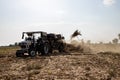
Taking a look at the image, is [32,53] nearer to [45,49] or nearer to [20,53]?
[20,53]

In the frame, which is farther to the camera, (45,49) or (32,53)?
(45,49)

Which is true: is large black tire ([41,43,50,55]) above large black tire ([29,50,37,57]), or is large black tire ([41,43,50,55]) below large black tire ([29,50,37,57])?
above

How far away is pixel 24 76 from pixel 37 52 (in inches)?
555

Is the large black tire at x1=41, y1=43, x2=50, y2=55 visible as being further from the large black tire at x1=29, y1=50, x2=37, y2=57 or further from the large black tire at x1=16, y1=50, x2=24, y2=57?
the large black tire at x1=16, y1=50, x2=24, y2=57

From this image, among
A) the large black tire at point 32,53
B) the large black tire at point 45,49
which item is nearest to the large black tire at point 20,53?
the large black tire at point 32,53

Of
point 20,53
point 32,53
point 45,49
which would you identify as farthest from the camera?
point 45,49

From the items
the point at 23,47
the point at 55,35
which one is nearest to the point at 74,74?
the point at 23,47

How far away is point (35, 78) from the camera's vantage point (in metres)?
15.5

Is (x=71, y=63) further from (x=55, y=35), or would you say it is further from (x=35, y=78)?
(x=55, y=35)

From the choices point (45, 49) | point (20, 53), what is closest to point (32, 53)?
point (20, 53)

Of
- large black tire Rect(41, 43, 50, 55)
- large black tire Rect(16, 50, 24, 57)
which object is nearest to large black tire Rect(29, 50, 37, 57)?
large black tire Rect(16, 50, 24, 57)

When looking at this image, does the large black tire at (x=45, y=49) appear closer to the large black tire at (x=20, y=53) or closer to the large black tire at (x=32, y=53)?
the large black tire at (x=32, y=53)

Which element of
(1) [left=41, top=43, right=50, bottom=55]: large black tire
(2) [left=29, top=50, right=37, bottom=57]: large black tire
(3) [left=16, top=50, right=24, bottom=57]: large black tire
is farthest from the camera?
(1) [left=41, top=43, right=50, bottom=55]: large black tire

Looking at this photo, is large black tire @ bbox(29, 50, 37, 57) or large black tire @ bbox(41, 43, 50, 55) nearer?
large black tire @ bbox(29, 50, 37, 57)
